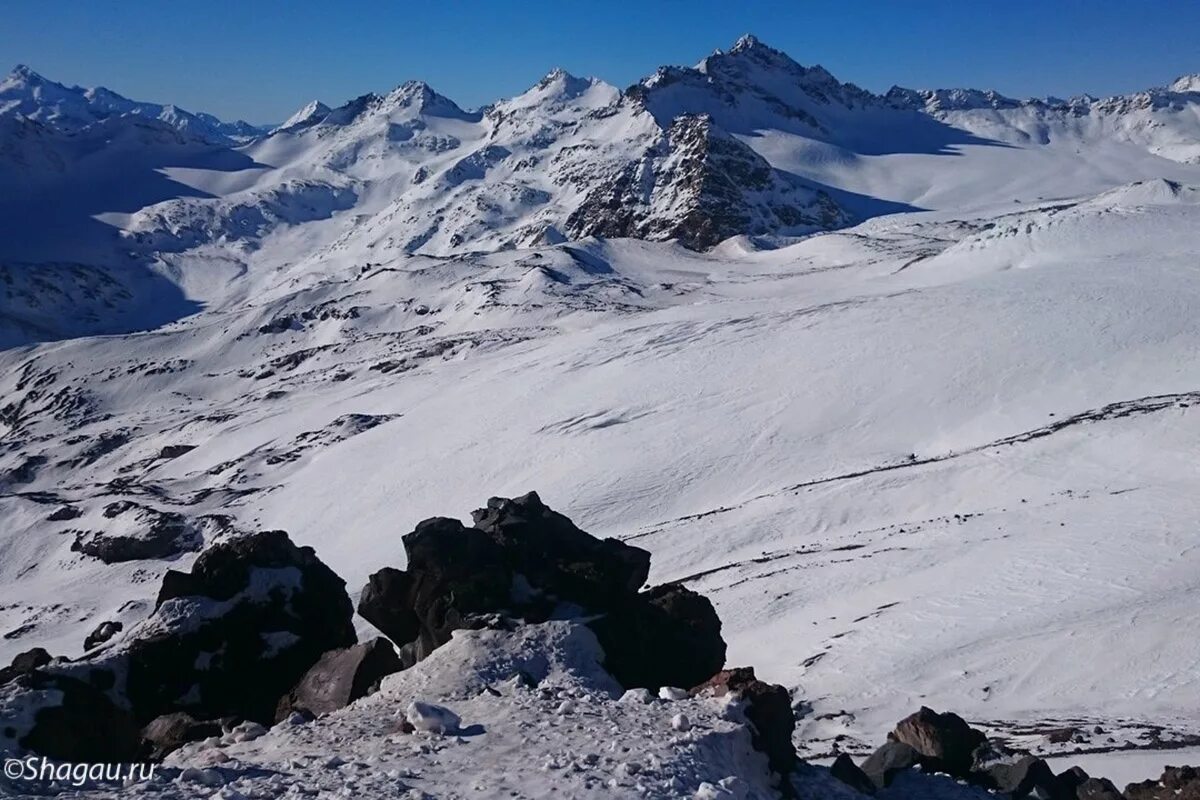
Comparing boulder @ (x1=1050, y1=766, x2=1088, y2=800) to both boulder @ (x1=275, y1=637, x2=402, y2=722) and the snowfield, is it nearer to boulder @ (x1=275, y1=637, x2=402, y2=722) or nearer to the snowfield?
the snowfield

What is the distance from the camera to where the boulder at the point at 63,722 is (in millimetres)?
13281

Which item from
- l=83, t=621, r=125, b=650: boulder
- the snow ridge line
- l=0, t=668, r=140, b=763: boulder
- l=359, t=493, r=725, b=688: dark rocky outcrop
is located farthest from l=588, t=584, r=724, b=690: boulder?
the snow ridge line

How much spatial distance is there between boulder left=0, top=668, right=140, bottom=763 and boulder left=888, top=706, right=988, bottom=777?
12217 mm

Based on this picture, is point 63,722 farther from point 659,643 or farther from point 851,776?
point 851,776

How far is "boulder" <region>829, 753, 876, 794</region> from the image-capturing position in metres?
13.4

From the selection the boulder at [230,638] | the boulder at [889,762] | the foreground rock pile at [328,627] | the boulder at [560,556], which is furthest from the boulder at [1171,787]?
the boulder at [230,638]

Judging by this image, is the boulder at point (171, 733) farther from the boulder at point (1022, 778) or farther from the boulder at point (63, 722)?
the boulder at point (1022, 778)

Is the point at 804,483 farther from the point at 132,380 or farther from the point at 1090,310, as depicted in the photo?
the point at 132,380

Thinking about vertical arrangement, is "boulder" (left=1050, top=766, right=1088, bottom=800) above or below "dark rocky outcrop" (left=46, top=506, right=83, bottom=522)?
below

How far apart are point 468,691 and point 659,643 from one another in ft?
13.2

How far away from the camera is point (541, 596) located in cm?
1730

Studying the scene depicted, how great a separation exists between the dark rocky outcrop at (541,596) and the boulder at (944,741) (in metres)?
3.57

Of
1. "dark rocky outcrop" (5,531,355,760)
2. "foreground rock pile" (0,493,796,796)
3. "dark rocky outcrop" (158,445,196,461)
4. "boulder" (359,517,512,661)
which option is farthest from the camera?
"dark rocky outcrop" (158,445,196,461)

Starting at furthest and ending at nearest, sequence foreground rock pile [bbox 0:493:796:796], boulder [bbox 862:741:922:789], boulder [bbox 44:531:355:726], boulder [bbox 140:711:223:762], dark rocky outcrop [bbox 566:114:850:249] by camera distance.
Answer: dark rocky outcrop [bbox 566:114:850:249] < boulder [bbox 44:531:355:726] < foreground rock pile [bbox 0:493:796:796] < boulder [bbox 140:711:223:762] < boulder [bbox 862:741:922:789]
